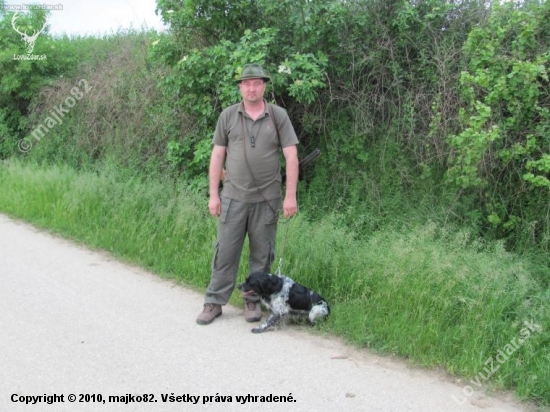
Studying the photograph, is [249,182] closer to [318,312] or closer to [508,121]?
[318,312]

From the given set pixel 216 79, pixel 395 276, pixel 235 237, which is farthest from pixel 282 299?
pixel 216 79

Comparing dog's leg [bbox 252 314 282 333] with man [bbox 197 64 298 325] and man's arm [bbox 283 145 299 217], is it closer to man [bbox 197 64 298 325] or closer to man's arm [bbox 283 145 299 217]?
man [bbox 197 64 298 325]

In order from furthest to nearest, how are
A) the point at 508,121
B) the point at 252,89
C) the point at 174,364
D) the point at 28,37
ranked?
the point at 28,37
the point at 508,121
the point at 252,89
the point at 174,364

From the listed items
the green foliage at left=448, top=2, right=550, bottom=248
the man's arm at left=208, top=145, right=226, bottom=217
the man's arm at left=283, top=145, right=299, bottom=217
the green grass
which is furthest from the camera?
the green foliage at left=448, top=2, right=550, bottom=248

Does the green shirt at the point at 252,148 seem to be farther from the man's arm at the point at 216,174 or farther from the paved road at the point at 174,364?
the paved road at the point at 174,364

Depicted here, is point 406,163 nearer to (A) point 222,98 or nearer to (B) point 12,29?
(A) point 222,98

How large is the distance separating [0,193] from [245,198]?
20.8 feet

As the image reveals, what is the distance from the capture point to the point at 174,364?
358cm

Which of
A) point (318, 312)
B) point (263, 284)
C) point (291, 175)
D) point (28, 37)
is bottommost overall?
point (318, 312)

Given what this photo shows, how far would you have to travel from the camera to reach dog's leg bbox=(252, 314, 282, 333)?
162 inches

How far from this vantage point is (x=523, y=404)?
3205 mm

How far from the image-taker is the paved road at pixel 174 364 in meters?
3.17

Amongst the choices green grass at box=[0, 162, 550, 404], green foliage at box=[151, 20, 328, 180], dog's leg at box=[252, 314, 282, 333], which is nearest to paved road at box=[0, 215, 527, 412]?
dog's leg at box=[252, 314, 282, 333]

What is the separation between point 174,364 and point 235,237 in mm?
1200
